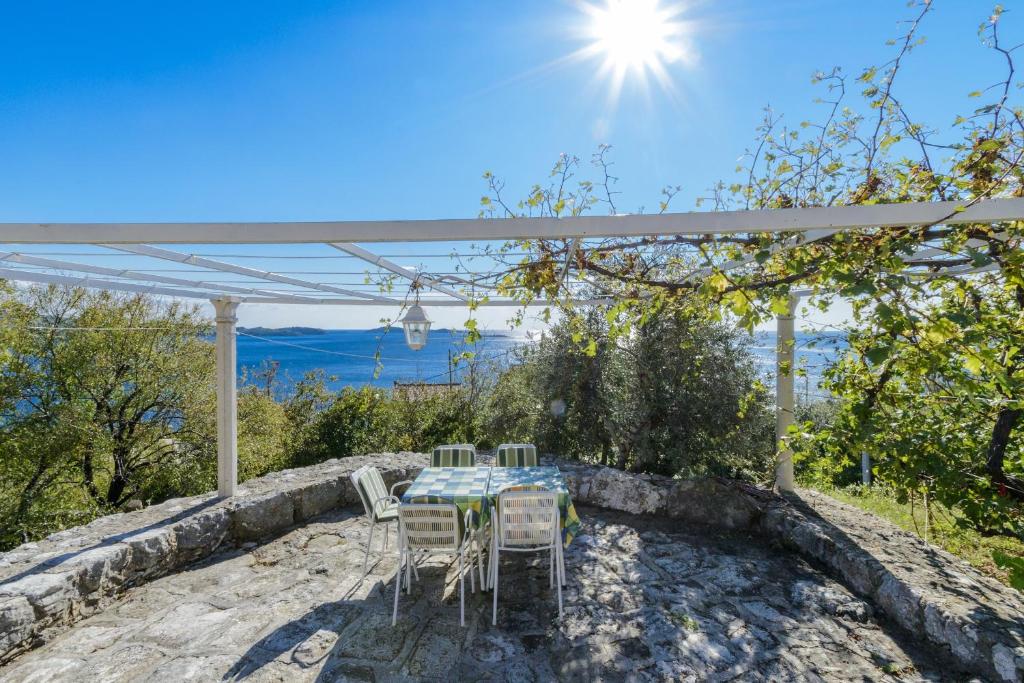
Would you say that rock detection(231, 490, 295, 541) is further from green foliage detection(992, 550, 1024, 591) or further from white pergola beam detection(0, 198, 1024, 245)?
green foliage detection(992, 550, 1024, 591)

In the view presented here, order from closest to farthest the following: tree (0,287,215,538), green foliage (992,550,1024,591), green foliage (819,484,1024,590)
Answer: green foliage (992,550,1024,591) → green foliage (819,484,1024,590) → tree (0,287,215,538)

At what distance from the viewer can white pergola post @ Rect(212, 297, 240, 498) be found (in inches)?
182

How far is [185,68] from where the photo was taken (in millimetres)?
3938

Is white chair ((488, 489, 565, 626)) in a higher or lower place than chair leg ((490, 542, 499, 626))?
higher

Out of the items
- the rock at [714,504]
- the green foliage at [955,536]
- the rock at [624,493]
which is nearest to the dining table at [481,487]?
the rock at [624,493]

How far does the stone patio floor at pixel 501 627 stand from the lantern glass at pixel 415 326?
1.95 m

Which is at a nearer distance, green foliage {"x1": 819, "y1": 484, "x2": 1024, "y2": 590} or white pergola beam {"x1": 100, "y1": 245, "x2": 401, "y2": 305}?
white pergola beam {"x1": 100, "y1": 245, "x2": 401, "y2": 305}

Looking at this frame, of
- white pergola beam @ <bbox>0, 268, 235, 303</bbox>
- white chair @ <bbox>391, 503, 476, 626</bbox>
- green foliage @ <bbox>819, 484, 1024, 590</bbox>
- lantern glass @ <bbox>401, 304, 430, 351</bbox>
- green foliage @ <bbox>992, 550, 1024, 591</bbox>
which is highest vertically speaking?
white pergola beam @ <bbox>0, 268, 235, 303</bbox>

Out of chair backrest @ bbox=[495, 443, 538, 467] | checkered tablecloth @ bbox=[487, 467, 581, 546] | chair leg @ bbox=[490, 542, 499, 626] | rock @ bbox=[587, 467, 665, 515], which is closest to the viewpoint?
chair leg @ bbox=[490, 542, 499, 626]

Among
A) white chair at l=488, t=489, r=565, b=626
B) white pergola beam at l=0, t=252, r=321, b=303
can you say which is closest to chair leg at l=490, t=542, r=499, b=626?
white chair at l=488, t=489, r=565, b=626

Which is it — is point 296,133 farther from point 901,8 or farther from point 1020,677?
point 1020,677

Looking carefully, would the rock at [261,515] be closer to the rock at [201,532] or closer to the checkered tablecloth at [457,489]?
the rock at [201,532]

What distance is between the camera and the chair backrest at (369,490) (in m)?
3.90

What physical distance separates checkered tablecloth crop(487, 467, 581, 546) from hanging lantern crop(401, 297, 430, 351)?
1301mm
